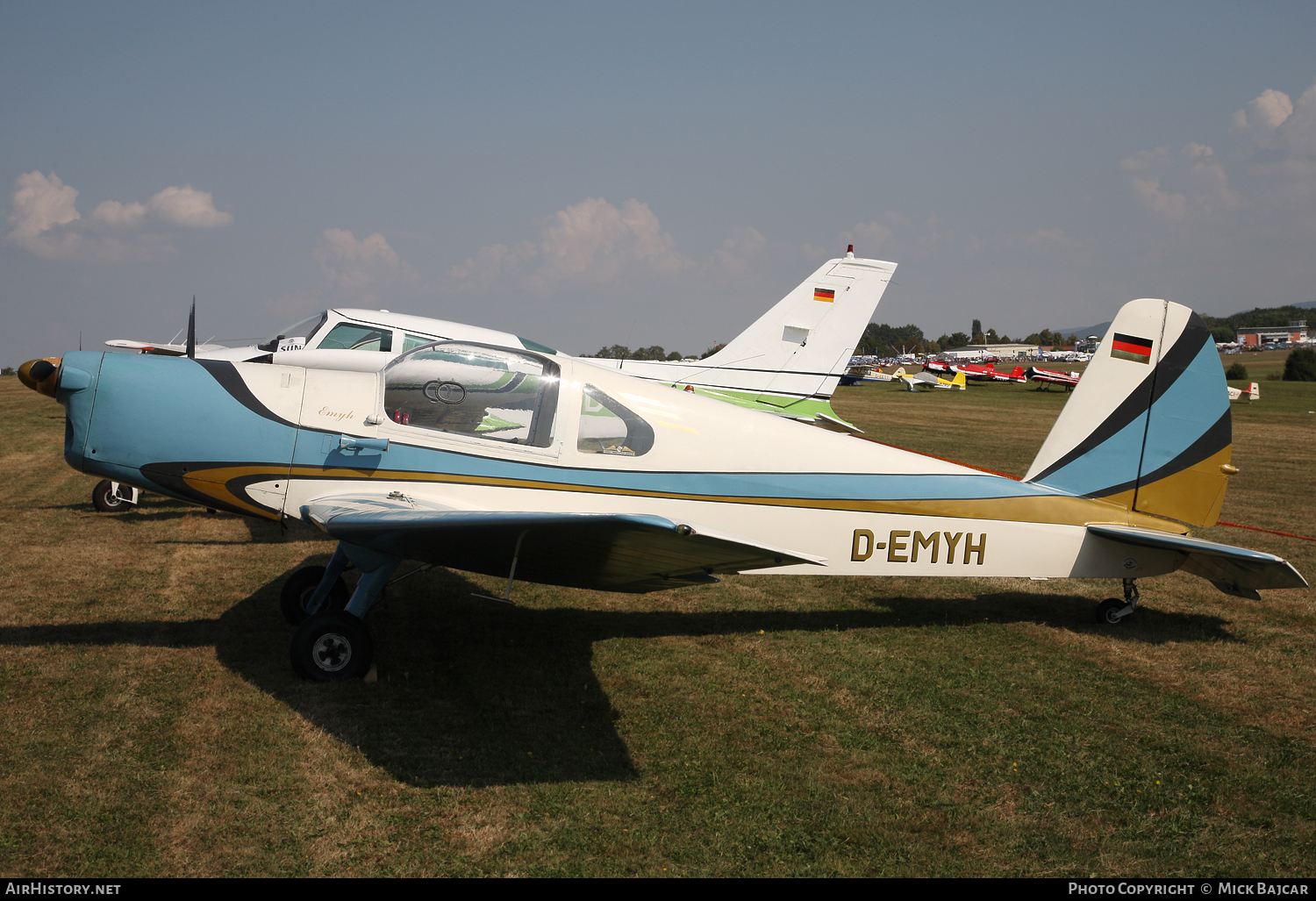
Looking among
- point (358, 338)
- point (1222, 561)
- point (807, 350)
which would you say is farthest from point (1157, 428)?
point (358, 338)

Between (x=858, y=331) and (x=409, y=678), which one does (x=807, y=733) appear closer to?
(x=409, y=678)

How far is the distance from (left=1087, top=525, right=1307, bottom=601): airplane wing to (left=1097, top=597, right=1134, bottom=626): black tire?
2.34 ft

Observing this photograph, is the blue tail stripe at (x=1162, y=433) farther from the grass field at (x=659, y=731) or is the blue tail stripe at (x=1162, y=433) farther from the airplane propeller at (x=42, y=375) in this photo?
the airplane propeller at (x=42, y=375)

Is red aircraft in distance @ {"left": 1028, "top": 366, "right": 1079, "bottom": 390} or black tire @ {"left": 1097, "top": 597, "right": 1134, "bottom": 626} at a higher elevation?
red aircraft in distance @ {"left": 1028, "top": 366, "right": 1079, "bottom": 390}

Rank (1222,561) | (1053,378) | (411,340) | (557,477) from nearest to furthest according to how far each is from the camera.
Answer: (557,477) < (1222,561) < (411,340) < (1053,378)

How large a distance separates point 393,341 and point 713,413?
5406 mm

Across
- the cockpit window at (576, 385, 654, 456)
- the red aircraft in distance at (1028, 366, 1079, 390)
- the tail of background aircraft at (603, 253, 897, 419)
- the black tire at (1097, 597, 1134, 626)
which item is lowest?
the black tire at (1097, 597, 1134, 626)

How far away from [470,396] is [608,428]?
90 cm

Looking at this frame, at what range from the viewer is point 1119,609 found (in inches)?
255

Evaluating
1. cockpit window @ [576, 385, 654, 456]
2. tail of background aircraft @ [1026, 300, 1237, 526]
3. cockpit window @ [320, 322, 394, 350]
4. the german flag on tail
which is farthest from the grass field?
cockpit window @ [320, 322, 394, 350]

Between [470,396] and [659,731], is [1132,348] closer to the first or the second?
[659,731]

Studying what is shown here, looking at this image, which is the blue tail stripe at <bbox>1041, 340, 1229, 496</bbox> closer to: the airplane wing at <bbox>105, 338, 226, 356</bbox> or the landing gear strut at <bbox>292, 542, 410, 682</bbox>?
the landing gear strut at <bbox>292, 542, 410, 682</bbox>

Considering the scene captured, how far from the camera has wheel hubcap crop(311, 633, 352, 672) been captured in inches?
193
